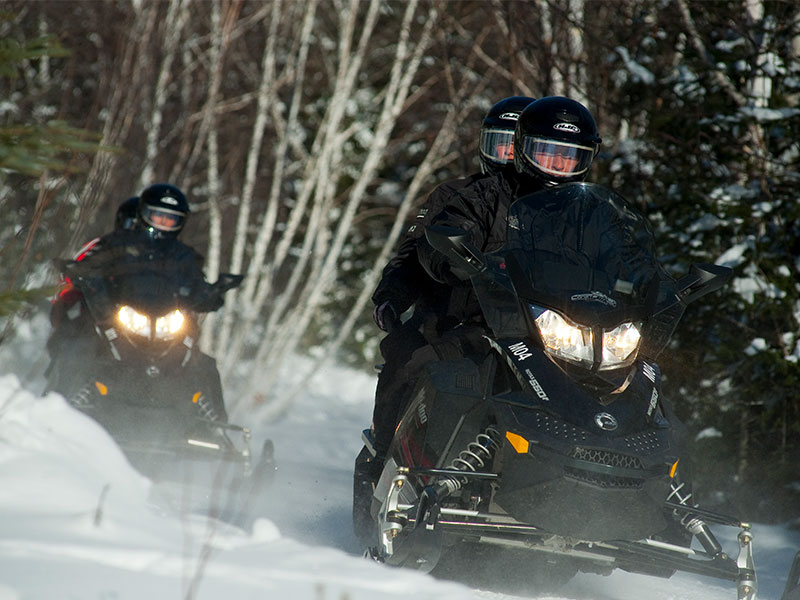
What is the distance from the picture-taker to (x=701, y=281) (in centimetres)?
362

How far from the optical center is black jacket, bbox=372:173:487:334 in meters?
4.16

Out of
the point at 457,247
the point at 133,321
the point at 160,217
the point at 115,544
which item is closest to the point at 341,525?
the point at 133,321

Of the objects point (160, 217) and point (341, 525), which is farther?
point (160, 217)

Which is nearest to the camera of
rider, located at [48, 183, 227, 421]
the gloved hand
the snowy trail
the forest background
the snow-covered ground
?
the snow-covered ground

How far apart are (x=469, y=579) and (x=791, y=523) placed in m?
2.96

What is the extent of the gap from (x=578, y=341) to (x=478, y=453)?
1.75ft

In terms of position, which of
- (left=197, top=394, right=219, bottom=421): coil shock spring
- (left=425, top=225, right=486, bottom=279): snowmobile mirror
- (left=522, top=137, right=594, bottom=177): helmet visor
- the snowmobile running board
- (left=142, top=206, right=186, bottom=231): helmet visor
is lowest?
the snowmobile running board

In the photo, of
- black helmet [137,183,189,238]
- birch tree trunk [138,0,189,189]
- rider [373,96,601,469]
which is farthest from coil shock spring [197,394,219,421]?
birch tree trunk [138,0,189,189]

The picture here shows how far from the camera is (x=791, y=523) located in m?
5.88

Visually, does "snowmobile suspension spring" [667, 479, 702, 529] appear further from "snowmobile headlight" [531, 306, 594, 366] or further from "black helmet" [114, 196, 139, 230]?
"black helmet" [114, 196, 139, 230]

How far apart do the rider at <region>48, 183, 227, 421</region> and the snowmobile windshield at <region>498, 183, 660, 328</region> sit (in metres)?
3.34

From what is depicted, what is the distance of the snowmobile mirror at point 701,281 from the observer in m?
3.60

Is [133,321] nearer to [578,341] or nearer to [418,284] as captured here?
[418,284]

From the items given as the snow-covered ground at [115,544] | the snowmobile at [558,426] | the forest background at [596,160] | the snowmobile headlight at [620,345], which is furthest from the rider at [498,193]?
the forest background at [596,160]
